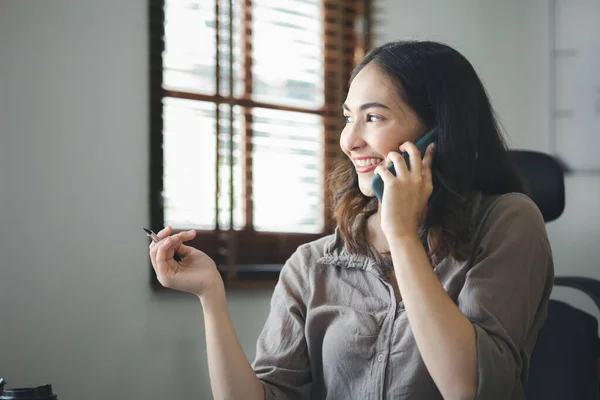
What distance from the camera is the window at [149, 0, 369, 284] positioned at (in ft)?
6.81

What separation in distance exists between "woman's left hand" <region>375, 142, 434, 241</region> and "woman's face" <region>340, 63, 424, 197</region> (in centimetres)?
5

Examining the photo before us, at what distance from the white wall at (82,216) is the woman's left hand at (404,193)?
0.89 m

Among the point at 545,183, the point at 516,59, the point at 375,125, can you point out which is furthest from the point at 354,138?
the point at 516,59

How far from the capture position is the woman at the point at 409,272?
116 cm

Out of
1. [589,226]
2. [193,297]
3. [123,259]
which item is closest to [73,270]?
[123,259]

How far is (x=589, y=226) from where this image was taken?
262 cm

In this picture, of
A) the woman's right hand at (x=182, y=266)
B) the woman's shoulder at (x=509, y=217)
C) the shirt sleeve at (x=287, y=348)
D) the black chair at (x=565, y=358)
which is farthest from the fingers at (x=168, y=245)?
the black chair at (x=565, y=358)

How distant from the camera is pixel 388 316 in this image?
1322mm

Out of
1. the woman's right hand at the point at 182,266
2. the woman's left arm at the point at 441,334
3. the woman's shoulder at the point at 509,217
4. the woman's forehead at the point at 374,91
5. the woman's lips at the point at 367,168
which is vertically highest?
the woman's forehead at the point at 374,91

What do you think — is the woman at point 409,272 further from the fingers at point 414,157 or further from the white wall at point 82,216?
the white wall at point 82,216

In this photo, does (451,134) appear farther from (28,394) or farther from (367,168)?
(28,394)

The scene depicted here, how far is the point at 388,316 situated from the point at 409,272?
0.61ft

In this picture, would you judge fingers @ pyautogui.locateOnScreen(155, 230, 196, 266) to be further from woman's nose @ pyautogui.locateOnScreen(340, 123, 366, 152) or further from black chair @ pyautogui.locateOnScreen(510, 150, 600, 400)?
black chair @ pyautogui.locateOnScreen(510, 150, 600, 400)

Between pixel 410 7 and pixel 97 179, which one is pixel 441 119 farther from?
pixel 410 7
